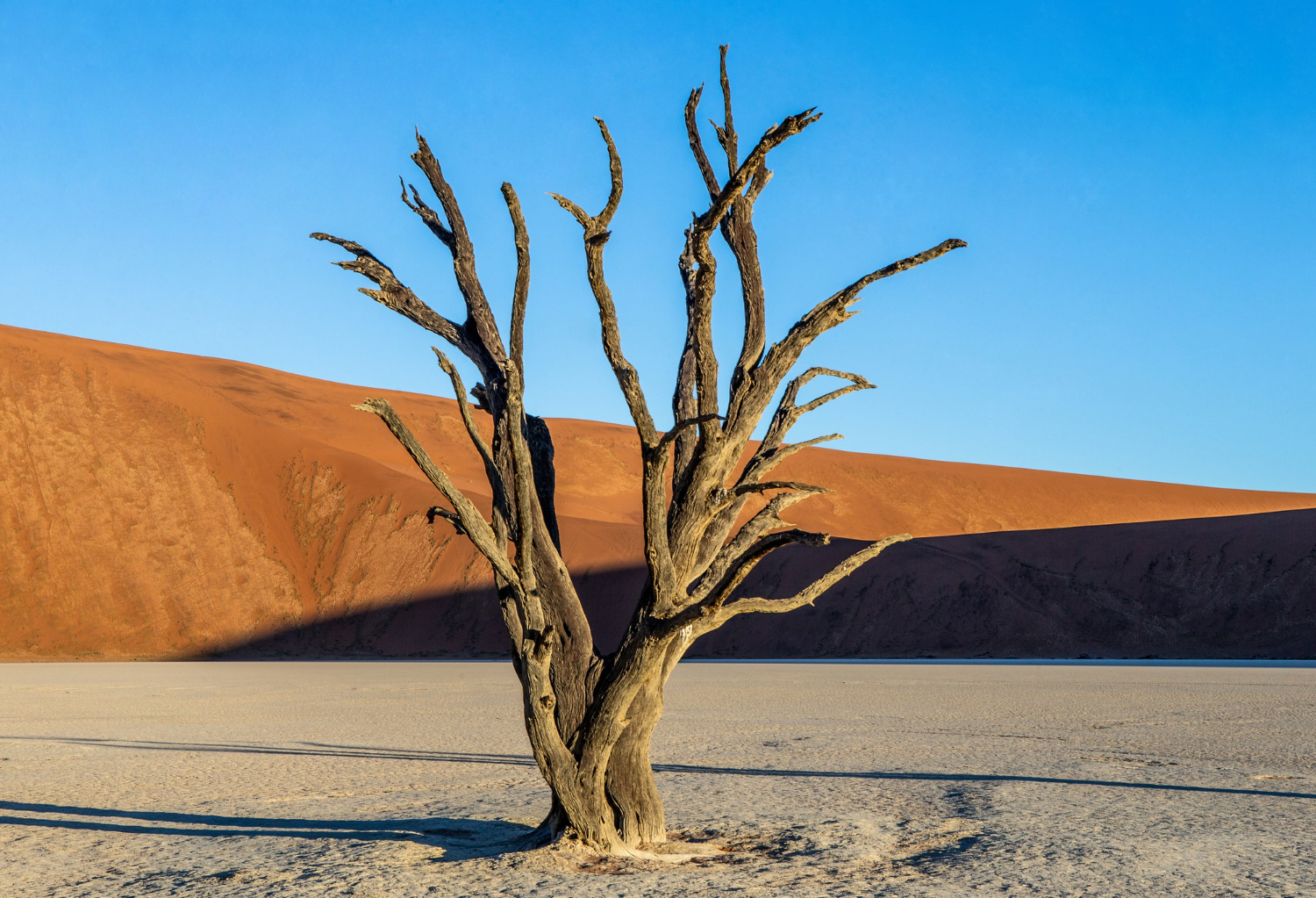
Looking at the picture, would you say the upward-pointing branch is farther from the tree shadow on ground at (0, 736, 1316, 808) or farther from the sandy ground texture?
the tree shadow on ground at (0, 736, 1316, 808)

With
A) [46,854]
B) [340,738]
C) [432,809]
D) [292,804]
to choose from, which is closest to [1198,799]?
[432,809]

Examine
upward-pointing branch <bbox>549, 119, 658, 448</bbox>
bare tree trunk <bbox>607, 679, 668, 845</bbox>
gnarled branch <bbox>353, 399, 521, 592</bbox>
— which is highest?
upward-pointing branch <bbox>549, 119, 658, 448</bbox>

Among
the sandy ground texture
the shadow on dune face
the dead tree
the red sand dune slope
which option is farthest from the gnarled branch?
the red sand dune slope

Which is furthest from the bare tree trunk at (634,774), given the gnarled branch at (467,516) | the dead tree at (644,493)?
the gnarled branch at (467,516)

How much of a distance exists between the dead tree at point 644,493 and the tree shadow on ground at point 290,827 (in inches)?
25.9

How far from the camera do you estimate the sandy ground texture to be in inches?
241

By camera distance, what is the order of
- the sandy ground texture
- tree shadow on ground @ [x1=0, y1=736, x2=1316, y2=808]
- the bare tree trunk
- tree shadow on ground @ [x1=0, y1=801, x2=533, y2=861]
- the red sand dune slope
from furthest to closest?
the red sand dune slope, tree shadow on ground @ [x1=0, y1=736, x2=1316, y2=808], tree shadow on ground @ [x1=0, y1=801, x2=533, y2=861], the bare tree trunk, the sandy ground texture

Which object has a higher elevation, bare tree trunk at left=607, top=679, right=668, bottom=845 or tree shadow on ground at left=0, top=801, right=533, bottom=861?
bare tree trunk at left=607, top=679, right=668, bottom=845

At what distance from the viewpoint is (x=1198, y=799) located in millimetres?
8539

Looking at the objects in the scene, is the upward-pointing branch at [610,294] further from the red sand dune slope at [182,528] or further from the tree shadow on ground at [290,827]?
the red sand dune slope at [182,528]

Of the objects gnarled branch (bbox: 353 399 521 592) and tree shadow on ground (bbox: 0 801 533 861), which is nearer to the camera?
gnarled branch (bbox: 353 399 521 592)

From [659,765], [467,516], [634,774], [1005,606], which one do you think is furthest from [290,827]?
[1005,606]

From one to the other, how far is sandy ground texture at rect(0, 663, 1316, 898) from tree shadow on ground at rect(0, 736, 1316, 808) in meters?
0.06

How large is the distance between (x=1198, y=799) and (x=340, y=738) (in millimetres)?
10240
